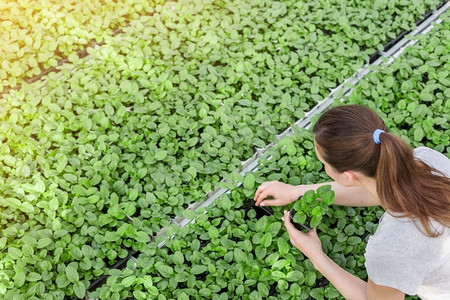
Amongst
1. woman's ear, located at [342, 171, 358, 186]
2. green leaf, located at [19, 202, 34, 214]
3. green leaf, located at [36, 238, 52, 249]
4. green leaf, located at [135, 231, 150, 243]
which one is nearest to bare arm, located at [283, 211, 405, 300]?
woman's ear, located at [342, 171, 358, 186]

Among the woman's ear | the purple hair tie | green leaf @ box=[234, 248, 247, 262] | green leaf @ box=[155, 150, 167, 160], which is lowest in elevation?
green leaf @ box=[234, 248, 247, 262]

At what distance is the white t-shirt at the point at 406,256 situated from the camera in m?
1.51

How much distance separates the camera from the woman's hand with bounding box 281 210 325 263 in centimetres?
188

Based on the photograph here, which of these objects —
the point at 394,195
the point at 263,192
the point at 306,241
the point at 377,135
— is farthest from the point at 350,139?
the point at 263,192

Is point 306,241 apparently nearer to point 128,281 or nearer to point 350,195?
point 350,195

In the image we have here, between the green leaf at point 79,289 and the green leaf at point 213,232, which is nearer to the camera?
the green leaf at point 79,289

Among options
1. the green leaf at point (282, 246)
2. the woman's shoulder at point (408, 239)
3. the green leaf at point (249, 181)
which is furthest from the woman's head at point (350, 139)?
the green leaf at point (249, 181)

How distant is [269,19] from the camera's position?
10.1 feet

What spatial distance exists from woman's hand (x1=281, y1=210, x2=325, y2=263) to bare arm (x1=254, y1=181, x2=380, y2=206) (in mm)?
107

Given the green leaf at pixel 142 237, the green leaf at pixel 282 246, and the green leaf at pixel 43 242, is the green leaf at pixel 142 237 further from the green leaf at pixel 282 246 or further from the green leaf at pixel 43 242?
the green leaf at pixel 282 246

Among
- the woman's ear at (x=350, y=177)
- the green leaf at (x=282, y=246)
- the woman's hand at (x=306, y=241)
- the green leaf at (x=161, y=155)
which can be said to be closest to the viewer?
the woman's ear at (x=350, y=177)

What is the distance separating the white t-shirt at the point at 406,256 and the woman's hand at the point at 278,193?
21.5 inches

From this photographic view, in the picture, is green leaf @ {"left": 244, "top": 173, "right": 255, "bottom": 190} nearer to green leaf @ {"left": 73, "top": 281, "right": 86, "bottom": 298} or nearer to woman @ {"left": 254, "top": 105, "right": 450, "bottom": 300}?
woman @ {"left": 254, "top": 105, "right": 450, "bottom": 300}

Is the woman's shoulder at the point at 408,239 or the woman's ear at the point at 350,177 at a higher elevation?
the woman's ear at the point at 350,177
